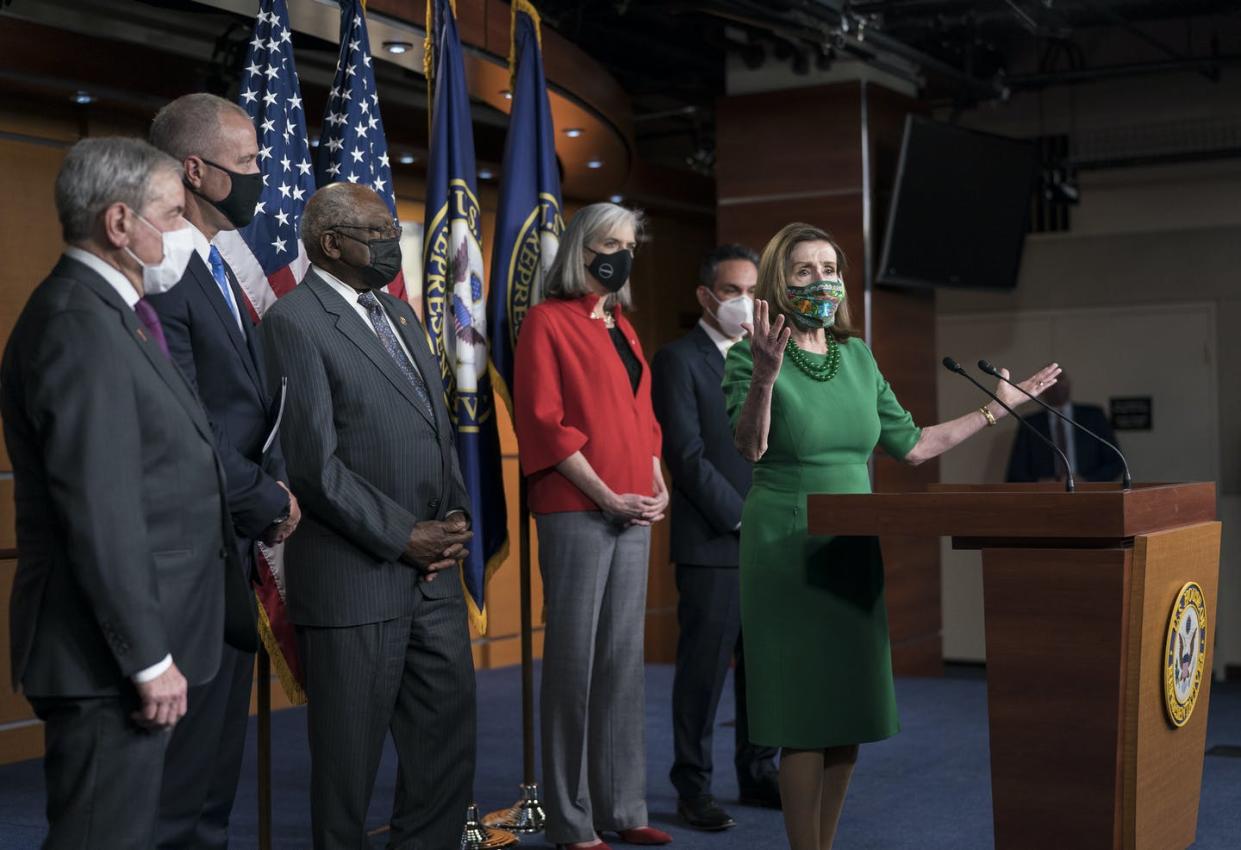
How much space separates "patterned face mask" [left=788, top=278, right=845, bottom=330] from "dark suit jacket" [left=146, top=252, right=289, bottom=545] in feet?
3.85

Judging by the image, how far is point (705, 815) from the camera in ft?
14.4

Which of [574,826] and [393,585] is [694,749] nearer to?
[574,826]

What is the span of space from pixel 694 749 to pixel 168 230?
269 centimetres

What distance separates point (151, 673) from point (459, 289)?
6.90 feet

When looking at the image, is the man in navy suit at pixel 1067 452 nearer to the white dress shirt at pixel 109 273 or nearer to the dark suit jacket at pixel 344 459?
the dark suit jacket at pixel 344 459

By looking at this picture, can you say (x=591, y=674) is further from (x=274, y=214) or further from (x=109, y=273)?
(x=109, y=273)

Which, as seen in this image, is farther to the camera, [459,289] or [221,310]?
[459,289]

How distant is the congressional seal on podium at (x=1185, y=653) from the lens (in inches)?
115

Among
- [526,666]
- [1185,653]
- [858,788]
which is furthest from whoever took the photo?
[858,788]

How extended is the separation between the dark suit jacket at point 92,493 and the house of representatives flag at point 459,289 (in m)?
1.76

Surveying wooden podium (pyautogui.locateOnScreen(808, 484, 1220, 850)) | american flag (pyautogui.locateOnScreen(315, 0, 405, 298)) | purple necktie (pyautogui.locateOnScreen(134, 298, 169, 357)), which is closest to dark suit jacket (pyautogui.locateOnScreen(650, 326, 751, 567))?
american flag (pyautogui.locateOnScreen(315, 0, 405, 298))

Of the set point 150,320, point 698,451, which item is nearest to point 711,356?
point 698,451

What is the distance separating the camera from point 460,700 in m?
3.44

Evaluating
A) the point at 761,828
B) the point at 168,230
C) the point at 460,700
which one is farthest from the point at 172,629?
the point at 761,828
